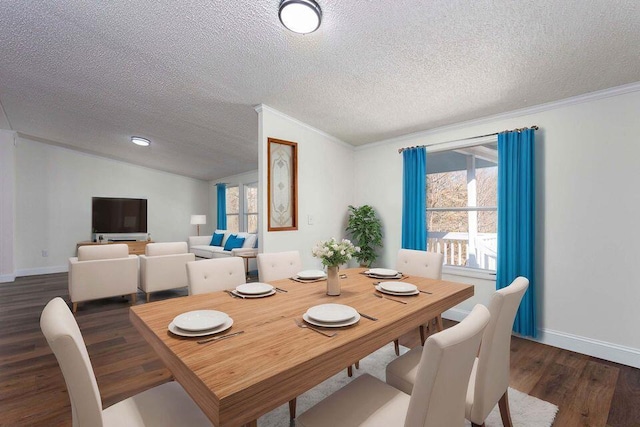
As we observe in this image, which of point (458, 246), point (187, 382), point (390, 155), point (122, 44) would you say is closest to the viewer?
point (187, 382)

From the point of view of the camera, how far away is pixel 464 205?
3.75 m

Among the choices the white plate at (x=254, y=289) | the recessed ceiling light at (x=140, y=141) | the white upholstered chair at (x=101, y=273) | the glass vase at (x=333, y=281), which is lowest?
the white upholstered chair at (x=101, y=273)

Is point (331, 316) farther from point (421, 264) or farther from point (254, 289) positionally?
point (421, 264)

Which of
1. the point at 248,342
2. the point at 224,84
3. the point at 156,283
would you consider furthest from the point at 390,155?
the point at 156,283

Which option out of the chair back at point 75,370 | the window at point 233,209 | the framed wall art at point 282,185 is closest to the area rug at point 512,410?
the chair back at point 75,370

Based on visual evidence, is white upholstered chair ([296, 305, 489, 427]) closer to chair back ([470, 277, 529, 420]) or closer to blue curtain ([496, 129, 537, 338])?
chair back ([470, 277, 529, 420])

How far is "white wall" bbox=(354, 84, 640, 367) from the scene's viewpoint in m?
2.59

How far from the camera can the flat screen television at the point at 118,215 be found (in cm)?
713

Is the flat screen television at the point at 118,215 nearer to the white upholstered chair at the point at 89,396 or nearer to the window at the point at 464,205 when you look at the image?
the window at the point at 464,205

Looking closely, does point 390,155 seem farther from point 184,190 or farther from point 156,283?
point 184,190

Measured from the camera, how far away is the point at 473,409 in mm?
1319

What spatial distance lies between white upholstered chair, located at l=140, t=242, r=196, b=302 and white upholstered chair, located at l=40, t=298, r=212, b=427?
337 cm

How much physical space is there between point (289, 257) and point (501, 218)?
7.71ft

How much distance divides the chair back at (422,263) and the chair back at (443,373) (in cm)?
164
